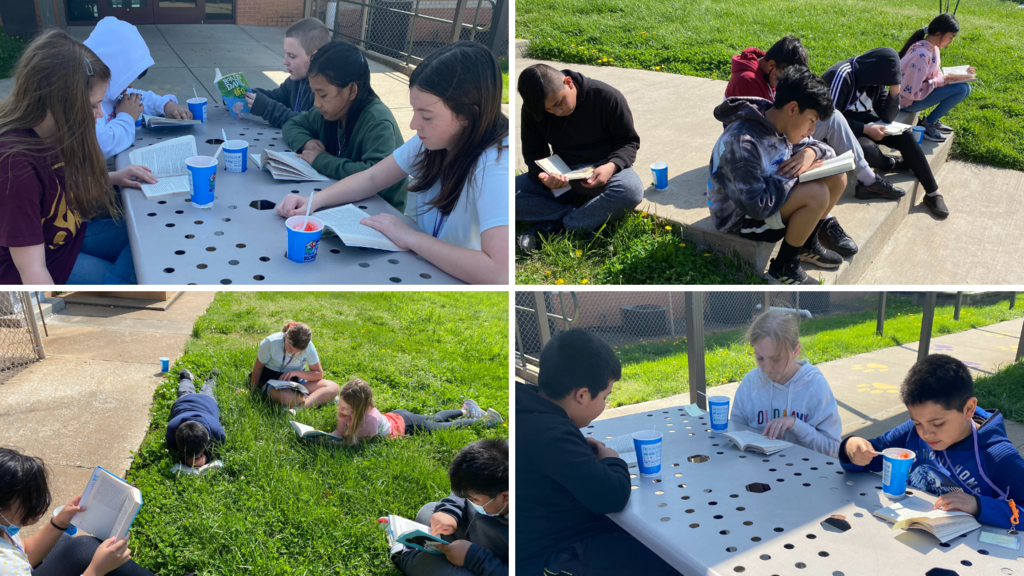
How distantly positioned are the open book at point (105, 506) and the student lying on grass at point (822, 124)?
3.94m

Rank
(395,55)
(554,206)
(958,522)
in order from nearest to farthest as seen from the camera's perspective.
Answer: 1. (958,522)
2. (554,206)
3. (395,55)

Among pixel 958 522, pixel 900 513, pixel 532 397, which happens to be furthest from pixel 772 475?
pixel 532 397

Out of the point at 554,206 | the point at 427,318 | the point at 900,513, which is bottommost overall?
the point at 427,318

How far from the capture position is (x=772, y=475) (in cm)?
258

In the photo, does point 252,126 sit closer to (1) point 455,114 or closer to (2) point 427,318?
(1) point 455,114

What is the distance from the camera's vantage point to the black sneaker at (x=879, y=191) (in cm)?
463

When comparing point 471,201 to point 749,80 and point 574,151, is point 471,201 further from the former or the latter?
point 749,80

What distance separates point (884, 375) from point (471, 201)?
18.8 ft

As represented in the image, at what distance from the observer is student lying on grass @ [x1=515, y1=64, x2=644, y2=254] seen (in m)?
4.21

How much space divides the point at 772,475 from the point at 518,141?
3.66 meters

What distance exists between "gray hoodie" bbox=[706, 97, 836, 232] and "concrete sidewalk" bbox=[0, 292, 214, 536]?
154 inches

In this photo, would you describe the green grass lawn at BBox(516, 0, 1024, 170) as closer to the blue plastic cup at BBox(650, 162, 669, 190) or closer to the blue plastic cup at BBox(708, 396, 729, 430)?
the blue plastic cup at BBox(650, 162, 669, 190)

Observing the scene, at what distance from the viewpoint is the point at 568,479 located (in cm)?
229

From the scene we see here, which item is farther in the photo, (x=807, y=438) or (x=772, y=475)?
(x=807, y=438)
